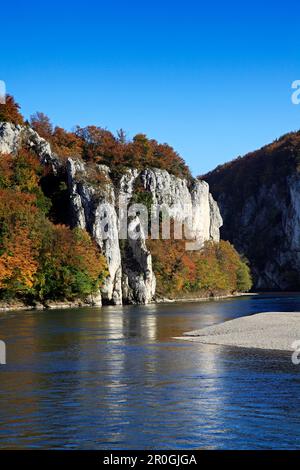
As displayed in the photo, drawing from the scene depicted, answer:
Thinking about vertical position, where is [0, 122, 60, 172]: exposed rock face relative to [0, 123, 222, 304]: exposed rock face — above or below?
above

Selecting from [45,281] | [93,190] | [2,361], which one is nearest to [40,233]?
[45,281]

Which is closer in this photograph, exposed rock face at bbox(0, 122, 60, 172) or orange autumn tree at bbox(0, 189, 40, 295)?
orange autumn tree at bbox(0, 189, 40, 295)

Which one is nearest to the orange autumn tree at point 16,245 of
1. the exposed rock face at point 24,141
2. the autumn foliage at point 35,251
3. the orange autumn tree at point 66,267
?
the autumn foliage at point 35,251

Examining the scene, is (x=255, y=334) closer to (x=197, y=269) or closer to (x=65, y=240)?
(x=65, y=240)

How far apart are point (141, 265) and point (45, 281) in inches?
1034

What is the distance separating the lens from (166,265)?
123500 millimetres

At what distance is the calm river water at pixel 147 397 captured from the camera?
19.2 m

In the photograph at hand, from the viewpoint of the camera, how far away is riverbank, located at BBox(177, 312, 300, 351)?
3994cm

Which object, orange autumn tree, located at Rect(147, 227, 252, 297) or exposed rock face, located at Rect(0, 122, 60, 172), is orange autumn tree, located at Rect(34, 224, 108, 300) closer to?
exposed rock face, located at Rect(0, 122, 60, 172)

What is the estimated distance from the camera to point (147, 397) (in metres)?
24.3

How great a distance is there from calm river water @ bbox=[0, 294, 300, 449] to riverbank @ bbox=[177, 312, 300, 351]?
2.33 metres

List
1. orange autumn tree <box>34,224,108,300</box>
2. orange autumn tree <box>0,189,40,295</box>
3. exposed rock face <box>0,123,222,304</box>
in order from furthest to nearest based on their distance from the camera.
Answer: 1. exposed rock face <box>0,123,222,304</box>
2. orange autumn tree <box>34,224,108,300</box>
3. orange autumn tree <box>0,189,40,295</box>

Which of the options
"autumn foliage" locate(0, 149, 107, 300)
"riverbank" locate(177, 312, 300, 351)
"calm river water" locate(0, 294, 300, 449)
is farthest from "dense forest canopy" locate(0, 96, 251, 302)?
"calm river water" locate(0, 294, 300, 449)

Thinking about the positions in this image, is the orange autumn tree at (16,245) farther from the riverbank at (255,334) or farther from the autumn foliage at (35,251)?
the riverbank at (255,334)
